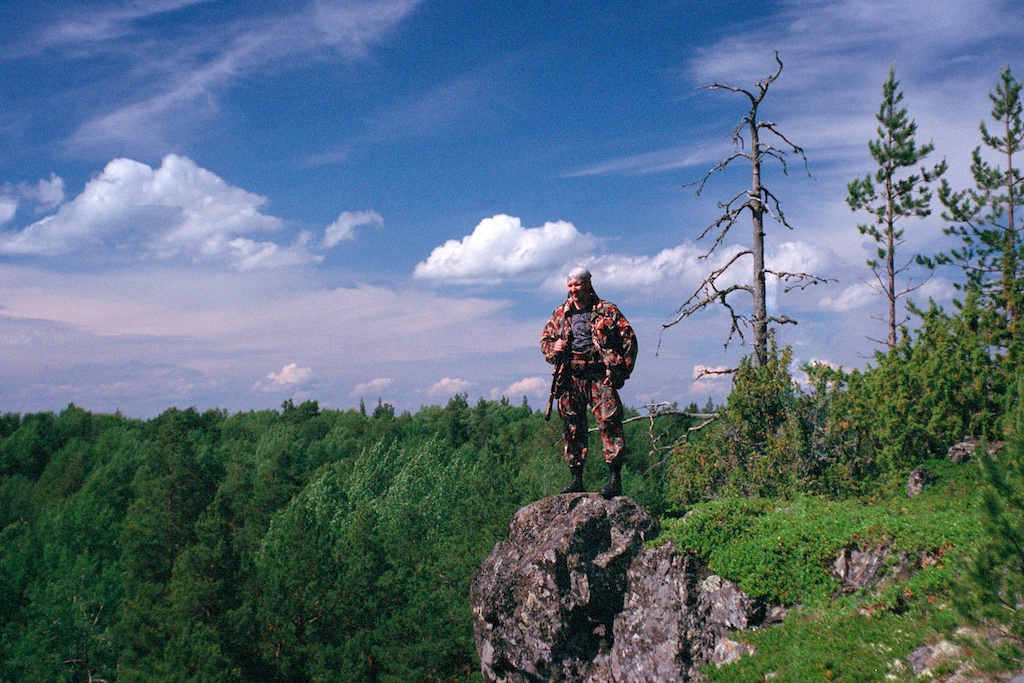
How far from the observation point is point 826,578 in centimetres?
1003

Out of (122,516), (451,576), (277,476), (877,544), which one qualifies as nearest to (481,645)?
(877,544)

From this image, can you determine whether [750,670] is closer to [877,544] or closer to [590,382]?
[877,544]

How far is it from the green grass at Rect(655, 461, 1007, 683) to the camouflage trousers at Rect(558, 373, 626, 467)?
1400 mm

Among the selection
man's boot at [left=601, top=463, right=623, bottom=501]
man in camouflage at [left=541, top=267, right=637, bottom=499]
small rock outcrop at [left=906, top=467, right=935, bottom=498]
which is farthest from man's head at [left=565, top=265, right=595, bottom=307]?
small rock outcrop at [left=906, top=467, right=935, bottom=498]

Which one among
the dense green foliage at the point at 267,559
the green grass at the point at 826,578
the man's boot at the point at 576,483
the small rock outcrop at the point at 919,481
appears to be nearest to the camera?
the green grass at the point at 826,578

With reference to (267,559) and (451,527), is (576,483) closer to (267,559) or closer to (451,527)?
(451,527)

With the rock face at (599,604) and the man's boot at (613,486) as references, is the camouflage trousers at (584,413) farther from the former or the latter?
the rock face at (599,604)

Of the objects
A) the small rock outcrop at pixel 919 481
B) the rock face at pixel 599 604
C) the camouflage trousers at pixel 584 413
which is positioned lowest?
the rock face at pixel 599 604

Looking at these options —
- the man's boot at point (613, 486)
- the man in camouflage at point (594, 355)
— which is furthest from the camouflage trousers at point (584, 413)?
the man's boot at point (613, 486)

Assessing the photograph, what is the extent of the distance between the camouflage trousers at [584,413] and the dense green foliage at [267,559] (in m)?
7.06

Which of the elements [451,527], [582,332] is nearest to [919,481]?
[582,332]

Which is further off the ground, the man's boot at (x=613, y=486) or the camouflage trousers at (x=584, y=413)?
the camouflage trousers at (x=584, y=413)

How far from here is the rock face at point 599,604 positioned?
10172 millimetres

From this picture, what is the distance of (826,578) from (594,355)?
13.8 feet
